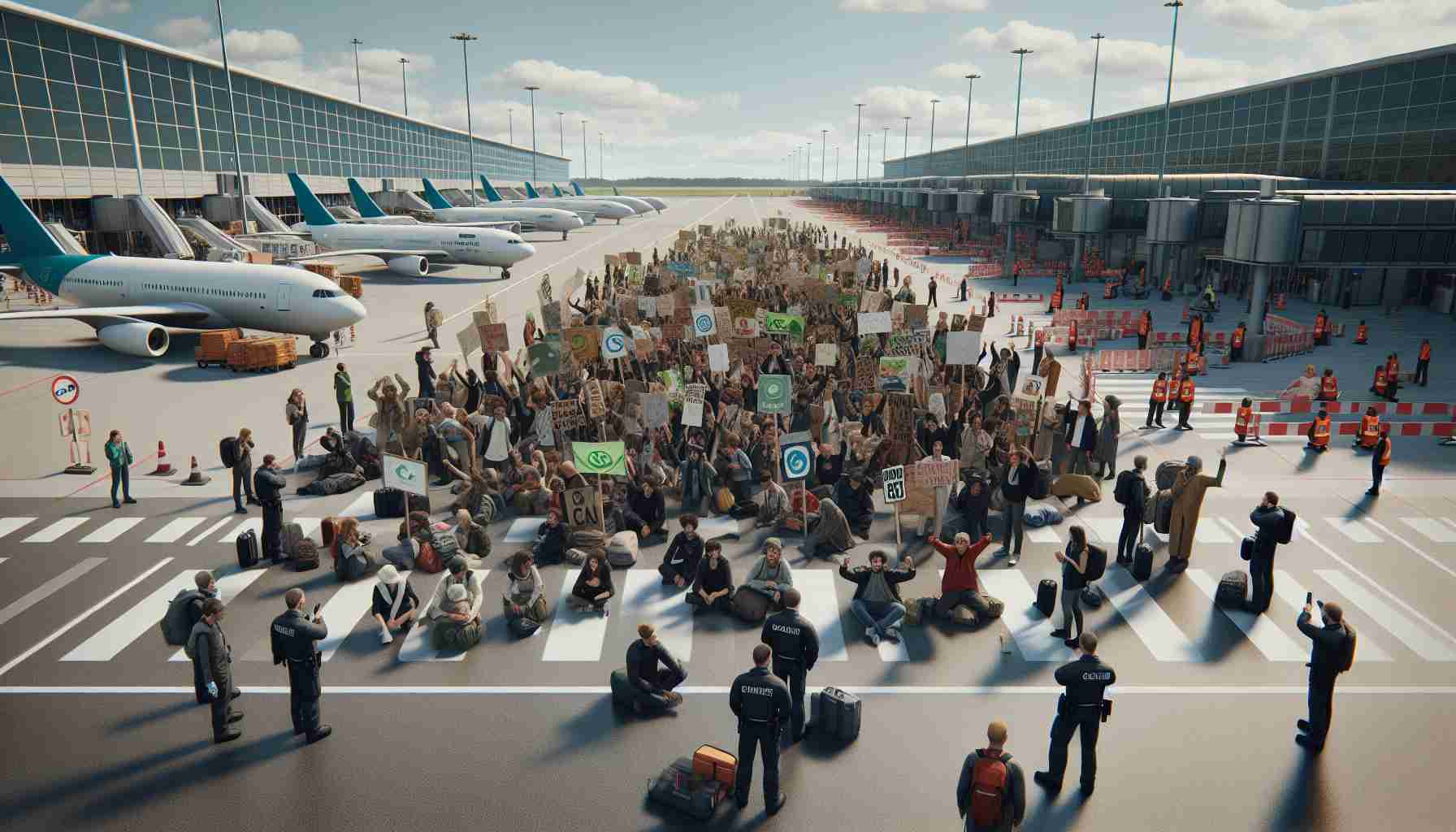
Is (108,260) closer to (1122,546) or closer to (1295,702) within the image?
(1122,546)

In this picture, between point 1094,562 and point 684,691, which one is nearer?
point 684,691

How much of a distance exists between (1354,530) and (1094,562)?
8.44 meters

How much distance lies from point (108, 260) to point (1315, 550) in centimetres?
4367

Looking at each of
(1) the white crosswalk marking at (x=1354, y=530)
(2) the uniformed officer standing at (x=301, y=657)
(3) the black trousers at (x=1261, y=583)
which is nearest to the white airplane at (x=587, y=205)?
(1) the white crosswalk marking at (x=1354, y=530)

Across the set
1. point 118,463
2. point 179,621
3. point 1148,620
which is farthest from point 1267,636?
point 118,463

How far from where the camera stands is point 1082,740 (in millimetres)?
9289

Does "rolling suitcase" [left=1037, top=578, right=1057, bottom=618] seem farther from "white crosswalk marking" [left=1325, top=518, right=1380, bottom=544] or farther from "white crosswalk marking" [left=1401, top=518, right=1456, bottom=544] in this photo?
"white crosswalk marking" [left=1401, top=518, right=1456, bottom=544]

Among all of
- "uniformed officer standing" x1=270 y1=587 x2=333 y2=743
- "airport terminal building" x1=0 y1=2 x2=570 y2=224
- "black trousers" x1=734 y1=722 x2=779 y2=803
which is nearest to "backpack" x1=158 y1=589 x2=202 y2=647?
"uniformed officer standing" x1=270 y1=587 x2=333 y2=743

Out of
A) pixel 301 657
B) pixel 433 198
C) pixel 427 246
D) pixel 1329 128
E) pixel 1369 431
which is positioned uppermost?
pixel 1329 128

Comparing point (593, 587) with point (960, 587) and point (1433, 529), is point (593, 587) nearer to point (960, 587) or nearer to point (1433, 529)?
point (960, 587)

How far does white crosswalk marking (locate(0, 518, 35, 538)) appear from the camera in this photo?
16812 mm

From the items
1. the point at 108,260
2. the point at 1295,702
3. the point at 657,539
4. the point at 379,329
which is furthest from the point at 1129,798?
the point at 108,260

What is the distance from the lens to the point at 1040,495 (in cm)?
1566

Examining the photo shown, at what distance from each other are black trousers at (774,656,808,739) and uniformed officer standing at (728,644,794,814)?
0.74 meters
